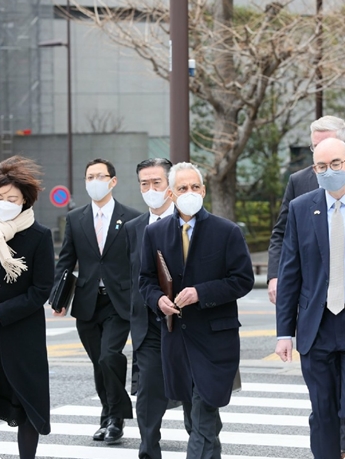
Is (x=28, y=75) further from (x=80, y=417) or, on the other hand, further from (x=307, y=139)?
(x=80, y=417)

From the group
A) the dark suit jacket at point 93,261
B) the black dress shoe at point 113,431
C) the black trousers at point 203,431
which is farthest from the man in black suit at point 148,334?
the black dress shoe at point 113,431

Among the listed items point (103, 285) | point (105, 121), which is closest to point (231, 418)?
point (103, 285)

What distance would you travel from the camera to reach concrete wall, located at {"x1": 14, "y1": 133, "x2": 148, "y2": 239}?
37812mm

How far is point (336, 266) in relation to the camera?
17.0 feet

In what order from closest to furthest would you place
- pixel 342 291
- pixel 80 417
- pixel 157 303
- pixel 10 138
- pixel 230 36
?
pixel 342 291 → pixel 157 303 → pixel 80 417 → pixel 230 36 → pixel 10 138

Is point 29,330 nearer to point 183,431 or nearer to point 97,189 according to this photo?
point 97,189

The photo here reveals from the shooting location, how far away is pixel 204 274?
5.65 m

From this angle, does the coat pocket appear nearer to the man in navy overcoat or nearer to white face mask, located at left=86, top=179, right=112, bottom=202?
the man in navy overcoat

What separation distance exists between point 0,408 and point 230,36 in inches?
652

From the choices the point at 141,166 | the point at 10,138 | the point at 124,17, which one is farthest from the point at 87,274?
the point at 10,138

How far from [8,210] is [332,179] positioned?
1831 millimetres

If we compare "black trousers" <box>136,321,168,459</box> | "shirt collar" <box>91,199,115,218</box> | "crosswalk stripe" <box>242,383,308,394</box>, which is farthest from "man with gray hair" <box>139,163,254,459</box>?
"crosswalk stripe" <box>242,383,308,394</box>

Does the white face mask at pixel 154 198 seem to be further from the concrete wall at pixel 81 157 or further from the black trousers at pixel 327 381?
the concrete wall at pixel 81 157

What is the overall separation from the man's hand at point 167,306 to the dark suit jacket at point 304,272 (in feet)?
1.89
